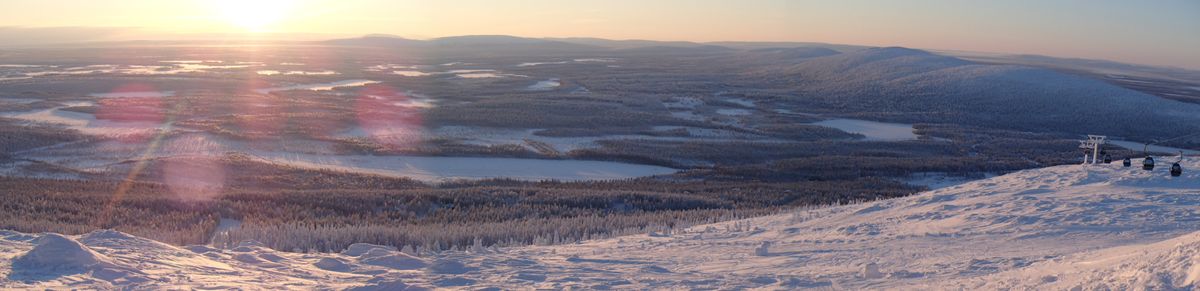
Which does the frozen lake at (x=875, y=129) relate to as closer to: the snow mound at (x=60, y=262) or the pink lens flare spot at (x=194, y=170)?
the pink lens flare spot at (x=194, y=170)

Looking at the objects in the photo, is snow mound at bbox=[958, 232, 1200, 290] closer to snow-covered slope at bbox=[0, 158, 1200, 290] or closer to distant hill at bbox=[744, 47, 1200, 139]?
snow-covered slope at bbox=[0, 158, 1200, 290]

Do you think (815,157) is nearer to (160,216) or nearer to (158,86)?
(160,216)

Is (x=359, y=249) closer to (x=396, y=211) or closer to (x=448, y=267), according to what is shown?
(x=448, y=267)

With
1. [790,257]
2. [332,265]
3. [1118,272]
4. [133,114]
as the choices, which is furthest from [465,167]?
[1118,272]

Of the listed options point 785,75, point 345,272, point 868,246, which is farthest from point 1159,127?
point 345,272

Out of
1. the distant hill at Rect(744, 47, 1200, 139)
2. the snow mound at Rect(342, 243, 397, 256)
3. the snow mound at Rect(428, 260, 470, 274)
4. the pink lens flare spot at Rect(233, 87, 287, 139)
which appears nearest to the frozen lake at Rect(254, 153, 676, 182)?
the pink lens flare spot at Rect(233, 87, 287, 139)

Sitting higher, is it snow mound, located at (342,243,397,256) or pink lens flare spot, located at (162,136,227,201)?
snow mound, located at (342,243,397,256)
